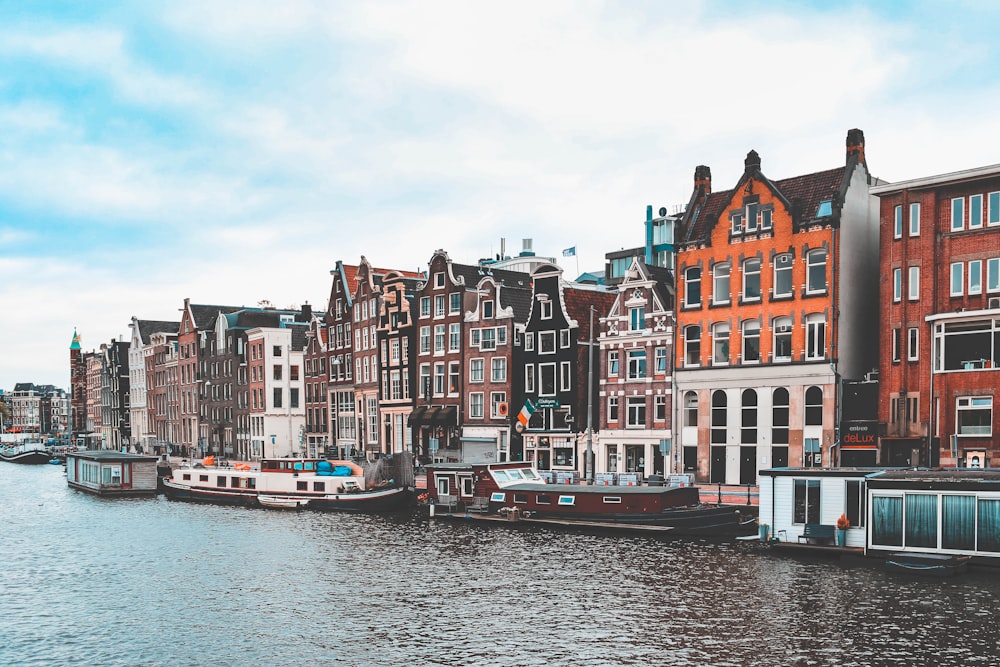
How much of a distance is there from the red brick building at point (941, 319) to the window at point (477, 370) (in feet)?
121

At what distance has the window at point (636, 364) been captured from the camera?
75.9 meters

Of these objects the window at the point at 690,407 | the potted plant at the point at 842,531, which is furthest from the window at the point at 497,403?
the potted plant at the point at 842,531

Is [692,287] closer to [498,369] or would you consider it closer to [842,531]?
[498,369]

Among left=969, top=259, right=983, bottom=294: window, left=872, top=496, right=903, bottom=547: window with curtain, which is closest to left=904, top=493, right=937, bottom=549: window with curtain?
left=872, top=496, right=903, bottom=547: window with curtain

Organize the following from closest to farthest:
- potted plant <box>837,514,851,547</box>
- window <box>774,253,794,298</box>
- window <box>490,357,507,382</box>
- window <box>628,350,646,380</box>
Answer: potted plant <box>837,514,851,547</box>, window <box>774,253,794,298</box>, window <box>628,350,646,380</box>, window <box>490,357,507,382</box>

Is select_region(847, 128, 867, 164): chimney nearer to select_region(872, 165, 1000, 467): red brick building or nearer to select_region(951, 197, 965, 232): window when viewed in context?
select_region(872, 165, 1000, 467): red brick building

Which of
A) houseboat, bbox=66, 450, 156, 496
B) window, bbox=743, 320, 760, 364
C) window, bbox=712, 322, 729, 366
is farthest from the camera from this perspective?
houseboat, bbox=66, 450, 156, 496

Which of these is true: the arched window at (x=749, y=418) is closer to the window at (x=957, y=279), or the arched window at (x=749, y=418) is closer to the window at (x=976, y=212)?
the window at (x=957, y=279)

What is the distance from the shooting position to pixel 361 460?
322 feet

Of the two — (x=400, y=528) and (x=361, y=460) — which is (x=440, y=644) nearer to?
(x=400, y=528)

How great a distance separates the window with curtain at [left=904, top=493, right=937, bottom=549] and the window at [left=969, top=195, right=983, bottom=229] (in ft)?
75.4

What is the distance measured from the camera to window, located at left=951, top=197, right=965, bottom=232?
5953 centimetres

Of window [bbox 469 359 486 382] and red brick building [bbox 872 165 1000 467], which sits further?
window [bbox 469 359 486 382]

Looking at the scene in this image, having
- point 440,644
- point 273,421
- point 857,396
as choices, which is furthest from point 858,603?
point 273,421
